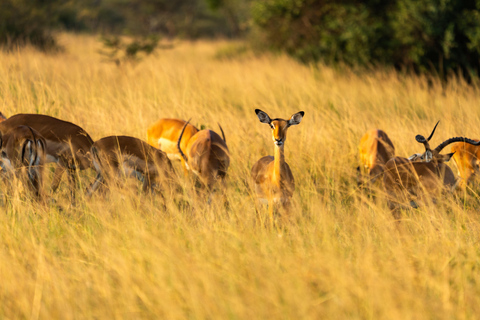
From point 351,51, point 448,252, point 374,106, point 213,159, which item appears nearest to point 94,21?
point 351,51

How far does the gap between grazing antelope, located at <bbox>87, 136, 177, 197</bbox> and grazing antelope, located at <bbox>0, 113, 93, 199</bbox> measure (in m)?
0.15

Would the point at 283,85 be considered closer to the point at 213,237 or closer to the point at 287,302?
the point at 213,237

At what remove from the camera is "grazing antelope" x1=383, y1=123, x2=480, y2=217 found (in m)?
4.29

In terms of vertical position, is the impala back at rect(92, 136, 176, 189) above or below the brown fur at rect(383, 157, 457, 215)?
above

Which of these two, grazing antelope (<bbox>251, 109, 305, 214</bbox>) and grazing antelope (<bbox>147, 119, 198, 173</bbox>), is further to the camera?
grazing antelope (<bbox>147, 119, 198, 173</bbox>)

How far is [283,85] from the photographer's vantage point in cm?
945

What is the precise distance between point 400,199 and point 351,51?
26.8 ft

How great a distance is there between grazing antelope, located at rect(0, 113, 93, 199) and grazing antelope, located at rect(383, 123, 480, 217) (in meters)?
2.42

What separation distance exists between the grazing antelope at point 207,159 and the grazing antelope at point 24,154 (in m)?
1.11

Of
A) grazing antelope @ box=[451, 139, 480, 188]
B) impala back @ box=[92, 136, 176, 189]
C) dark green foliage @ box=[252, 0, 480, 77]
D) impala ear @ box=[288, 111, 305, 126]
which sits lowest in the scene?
grazing antelope @ box=[451, 139, 480, 188]

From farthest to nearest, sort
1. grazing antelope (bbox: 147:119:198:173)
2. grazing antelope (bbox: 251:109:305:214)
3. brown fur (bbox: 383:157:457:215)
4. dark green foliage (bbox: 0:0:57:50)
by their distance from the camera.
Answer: dark green foliage (bbox: 0:0:57:50), grazing antelope (bbox: 147:119:198:173), brown fur (bbox: 383:157:457:215), grazing antelope (bbox: 251:109:305:214)

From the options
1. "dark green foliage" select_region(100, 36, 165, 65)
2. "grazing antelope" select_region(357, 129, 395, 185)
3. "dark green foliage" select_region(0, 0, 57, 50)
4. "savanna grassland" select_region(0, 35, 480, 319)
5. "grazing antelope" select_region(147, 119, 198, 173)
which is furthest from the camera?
"dark green foliage" select_region(0, 0, 57, 50)

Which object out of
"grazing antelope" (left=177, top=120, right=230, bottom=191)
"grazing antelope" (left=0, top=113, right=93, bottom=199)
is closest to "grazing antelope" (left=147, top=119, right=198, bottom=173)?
"grazing antelope" (left=177, top=120, right=230, bottom=191)

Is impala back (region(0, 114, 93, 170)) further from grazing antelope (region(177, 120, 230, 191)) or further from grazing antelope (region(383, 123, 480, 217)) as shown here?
grazing antelope (region(383, 123, 480, 217))
